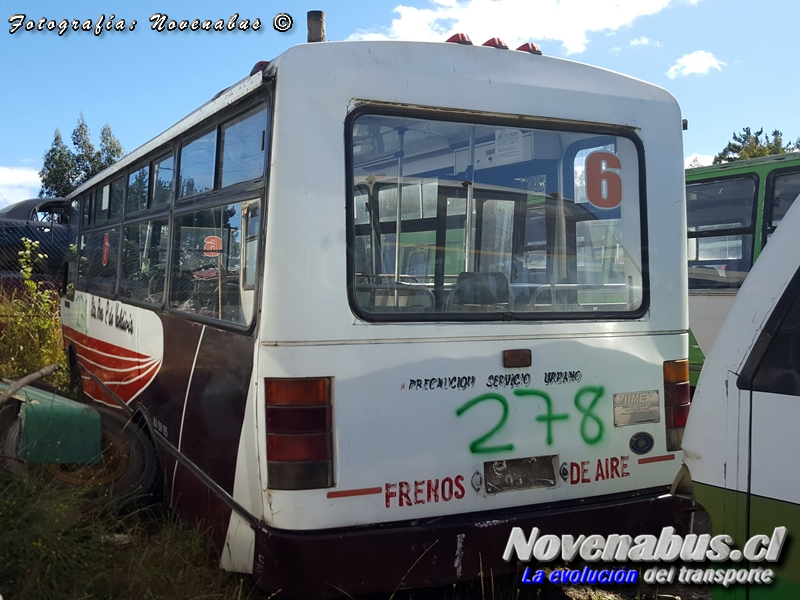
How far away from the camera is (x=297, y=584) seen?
328cm

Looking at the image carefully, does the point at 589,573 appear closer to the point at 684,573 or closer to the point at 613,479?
the point at 613,479

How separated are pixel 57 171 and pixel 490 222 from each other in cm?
3708

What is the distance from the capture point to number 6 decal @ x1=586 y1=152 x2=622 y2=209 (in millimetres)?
4023

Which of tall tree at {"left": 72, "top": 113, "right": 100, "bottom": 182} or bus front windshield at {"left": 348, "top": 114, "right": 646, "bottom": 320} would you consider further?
tall tree at {"left": 72, "top": 113, "right": 100, "bottom": 182}

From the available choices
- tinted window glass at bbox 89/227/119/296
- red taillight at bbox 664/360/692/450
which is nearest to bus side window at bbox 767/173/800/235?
red taillight at bbox 664/360/692/450

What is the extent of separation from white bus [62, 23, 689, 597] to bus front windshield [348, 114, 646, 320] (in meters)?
0.01

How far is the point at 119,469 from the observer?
5.13 m

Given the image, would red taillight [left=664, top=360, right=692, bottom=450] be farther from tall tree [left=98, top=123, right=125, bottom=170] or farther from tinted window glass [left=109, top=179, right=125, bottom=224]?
tall tree [left=98, top=123, right=125, bottom=170]

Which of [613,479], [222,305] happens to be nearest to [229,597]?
[222,305]

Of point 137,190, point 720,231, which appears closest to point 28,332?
point 137,190

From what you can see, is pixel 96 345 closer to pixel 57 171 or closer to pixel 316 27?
pixel 316 27

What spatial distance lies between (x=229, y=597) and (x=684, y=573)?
203 centimetres

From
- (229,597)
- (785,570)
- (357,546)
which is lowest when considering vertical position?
(229,597)
